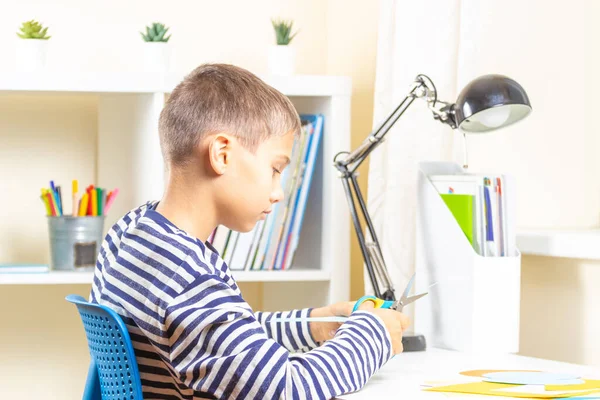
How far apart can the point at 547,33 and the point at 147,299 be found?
933 mm

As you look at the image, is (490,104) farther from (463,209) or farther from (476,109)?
(463,209)

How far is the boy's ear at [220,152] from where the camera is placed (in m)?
1.05

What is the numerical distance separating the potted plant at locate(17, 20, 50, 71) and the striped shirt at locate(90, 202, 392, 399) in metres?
0.79

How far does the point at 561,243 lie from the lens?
138 centimetres

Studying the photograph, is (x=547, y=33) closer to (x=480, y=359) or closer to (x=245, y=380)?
(x=480, y=359)

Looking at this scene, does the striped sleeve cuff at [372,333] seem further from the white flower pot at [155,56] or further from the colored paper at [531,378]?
the white flower pot at [155,56]

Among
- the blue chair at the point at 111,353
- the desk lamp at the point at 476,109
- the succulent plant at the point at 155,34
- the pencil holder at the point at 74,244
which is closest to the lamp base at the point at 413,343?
the desk lamp at the point at 476,109

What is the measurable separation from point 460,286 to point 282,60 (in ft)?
2.23

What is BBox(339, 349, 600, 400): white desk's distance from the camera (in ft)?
3.45

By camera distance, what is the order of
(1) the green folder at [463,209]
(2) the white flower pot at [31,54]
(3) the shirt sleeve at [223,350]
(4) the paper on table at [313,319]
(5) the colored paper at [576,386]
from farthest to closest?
(2) the white flower pot at [31,54] < (1) the green folder at [463,209] < (4) the paper on table at [313,319] < (5) the colored paper at [576,386] < (3) the shirt sleeve at [223,350]

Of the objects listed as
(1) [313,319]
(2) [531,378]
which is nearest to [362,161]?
(1) [313,319]

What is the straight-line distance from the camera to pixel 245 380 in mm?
917

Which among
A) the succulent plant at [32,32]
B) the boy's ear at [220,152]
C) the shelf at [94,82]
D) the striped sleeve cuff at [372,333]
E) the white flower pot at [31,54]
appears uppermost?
the succulent plant at [32,32]

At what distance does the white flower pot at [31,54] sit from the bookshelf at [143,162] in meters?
0.05
